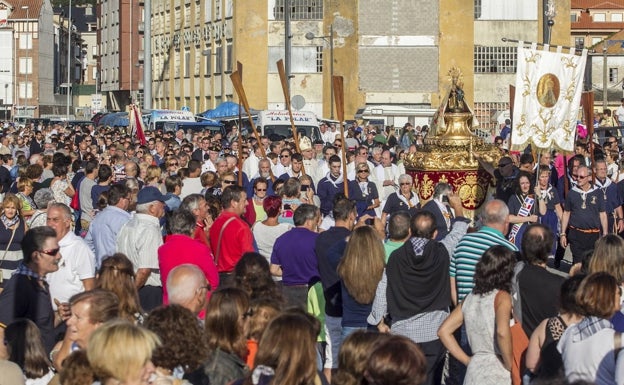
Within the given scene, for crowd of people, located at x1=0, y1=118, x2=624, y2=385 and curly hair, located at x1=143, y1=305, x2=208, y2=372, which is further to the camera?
curly hair, located at x1=143, y1=305, x2=208, y2=372

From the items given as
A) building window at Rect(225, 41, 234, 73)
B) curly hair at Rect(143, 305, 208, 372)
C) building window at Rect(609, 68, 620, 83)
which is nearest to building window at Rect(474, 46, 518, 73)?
Answer: building window at Rect(225, 41, 234, 73)

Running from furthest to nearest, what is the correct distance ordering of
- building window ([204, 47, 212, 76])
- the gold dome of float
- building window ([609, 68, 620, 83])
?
building window ([609, 68, 620, 83]) → building window ([204, 47, 212, 76]) → the gold dome of float

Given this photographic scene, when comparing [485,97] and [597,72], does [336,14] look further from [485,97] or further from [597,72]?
[597,72]

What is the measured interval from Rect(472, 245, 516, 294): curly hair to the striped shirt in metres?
1.43

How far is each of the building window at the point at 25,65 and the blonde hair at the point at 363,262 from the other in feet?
374

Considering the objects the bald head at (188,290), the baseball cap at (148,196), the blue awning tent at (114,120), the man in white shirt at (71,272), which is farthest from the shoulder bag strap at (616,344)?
the blue awning tent at (114,120)

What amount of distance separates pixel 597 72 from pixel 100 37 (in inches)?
1933

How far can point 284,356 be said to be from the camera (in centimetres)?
627

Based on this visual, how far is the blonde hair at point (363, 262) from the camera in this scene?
10023 millimetres

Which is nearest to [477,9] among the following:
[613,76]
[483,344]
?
[613,76]

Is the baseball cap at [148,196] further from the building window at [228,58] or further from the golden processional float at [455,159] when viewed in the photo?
the building window at [228,58]

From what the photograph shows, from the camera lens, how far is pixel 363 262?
1004 cm

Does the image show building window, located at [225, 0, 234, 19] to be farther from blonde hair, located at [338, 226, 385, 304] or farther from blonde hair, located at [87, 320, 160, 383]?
blonde hair, located at [87, 320, 160, 383]

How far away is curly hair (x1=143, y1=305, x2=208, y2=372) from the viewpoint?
6785mm
